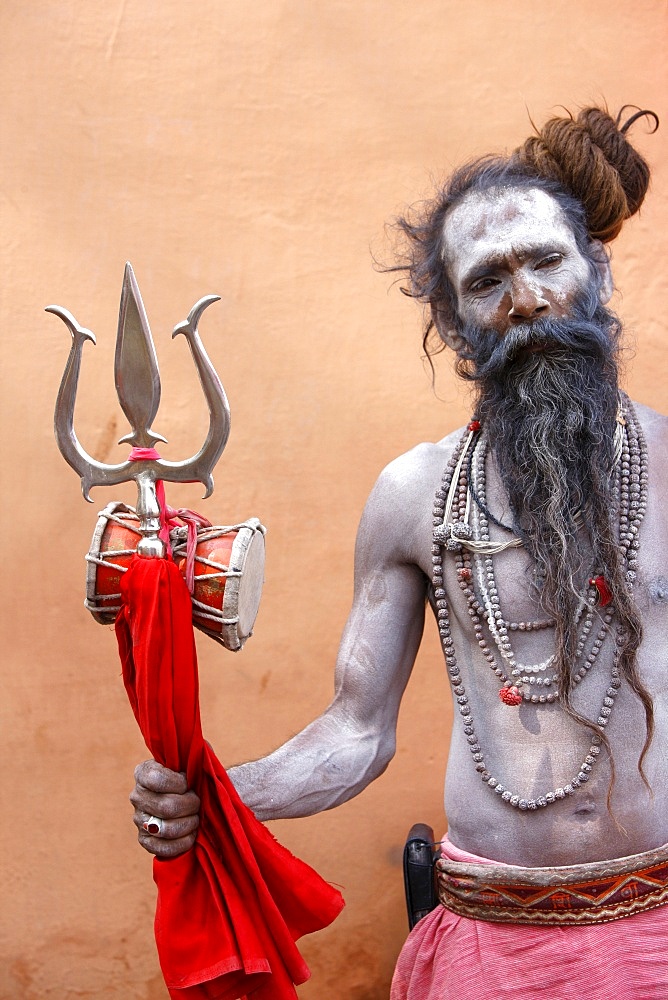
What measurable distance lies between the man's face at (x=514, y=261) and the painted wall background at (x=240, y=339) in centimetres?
101

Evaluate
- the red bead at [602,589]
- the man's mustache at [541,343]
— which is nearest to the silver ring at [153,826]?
the red bead at [602,589]

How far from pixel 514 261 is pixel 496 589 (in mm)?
611

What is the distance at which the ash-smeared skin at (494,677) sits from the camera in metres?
2.13

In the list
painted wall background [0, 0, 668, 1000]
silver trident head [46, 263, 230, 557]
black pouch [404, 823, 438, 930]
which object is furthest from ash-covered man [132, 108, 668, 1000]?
painted wall background [0, 0, 668, 1000]

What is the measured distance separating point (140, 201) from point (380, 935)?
6.82 feet

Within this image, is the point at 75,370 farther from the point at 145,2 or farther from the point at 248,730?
the point at 145,2

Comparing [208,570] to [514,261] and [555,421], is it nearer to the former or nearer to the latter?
[555,421]

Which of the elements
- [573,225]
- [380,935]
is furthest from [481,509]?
[380,935]

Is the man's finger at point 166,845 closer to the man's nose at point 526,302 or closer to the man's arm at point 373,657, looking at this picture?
the man's arm at point 373,657

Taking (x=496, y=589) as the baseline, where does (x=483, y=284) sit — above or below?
above

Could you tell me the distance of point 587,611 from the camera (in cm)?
218

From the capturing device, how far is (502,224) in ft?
7.62

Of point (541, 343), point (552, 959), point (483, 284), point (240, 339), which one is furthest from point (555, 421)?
point (240, 339)

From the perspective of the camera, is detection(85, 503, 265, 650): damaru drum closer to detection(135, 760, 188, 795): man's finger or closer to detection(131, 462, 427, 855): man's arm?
detection(135, 760, 188, 795): man's finger
